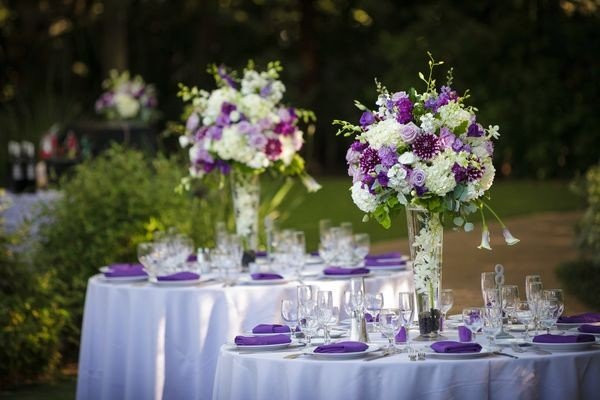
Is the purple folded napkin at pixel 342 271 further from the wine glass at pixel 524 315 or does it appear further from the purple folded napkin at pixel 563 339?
the purple folded napkin at pixel 563 339

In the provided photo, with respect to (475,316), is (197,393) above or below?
below

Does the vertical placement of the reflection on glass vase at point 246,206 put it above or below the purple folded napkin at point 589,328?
above

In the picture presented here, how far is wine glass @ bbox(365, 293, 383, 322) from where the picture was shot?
16.8 feet

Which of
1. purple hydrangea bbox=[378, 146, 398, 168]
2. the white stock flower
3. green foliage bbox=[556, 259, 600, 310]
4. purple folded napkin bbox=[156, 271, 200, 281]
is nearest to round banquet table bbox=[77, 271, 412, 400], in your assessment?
purple folded napkin bbox=[156, 271, 200, 281]

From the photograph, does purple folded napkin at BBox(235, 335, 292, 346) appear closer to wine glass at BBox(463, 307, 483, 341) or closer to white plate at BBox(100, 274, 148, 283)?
wine glass at BBox(463, 307, 483, 341)

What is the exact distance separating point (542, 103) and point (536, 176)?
4.81 feet

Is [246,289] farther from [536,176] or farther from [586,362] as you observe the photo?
[536,176]

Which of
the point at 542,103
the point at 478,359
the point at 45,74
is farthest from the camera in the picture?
the point at 45,74

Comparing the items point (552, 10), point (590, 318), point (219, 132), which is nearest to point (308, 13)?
point (552, 10)

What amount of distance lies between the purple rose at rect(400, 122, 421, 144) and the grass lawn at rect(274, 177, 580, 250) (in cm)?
1020

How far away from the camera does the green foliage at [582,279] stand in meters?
10.3

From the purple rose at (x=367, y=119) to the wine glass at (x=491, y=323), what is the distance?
89 centimetres

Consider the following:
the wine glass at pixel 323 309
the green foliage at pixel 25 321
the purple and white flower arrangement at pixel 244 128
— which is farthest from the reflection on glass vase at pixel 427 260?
the green foliage at pixel 25 321

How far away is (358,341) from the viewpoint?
502 cm
